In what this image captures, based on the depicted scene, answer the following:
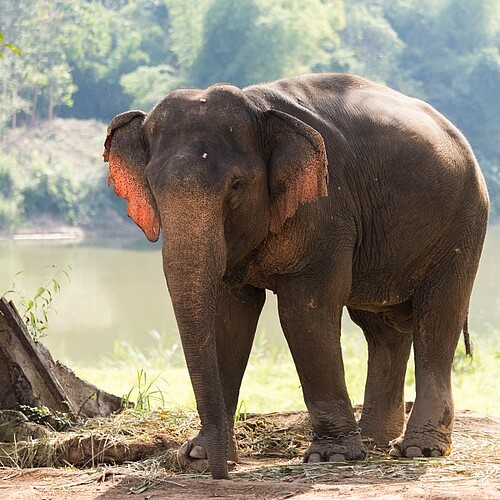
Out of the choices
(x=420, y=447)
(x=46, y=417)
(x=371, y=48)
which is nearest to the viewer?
(x=420, y=447)

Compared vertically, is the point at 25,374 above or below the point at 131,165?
below

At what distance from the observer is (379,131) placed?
557 centimetres

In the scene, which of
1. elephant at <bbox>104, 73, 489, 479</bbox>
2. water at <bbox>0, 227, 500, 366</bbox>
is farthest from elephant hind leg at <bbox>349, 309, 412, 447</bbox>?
water at <bbox>0, 227, 500, 366</bbox>

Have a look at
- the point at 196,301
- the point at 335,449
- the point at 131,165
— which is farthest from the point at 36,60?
the point at 196,301

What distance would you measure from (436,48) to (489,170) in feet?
55.1

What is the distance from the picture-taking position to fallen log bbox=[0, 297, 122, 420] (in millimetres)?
5793

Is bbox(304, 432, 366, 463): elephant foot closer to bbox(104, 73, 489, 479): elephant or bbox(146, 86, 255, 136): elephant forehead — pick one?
bbox(104, 73, 489, 479): elephant

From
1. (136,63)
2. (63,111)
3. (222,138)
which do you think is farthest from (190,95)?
(136,63)

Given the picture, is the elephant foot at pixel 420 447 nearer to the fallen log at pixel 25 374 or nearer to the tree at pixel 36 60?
the fallen log at pixel 25 374

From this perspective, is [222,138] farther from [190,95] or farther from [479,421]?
[479,421]

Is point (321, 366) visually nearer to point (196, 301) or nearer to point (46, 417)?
point (196, 301)

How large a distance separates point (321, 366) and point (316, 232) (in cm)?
59

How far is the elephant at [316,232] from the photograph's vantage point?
4.52m

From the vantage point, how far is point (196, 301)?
4449 mm
